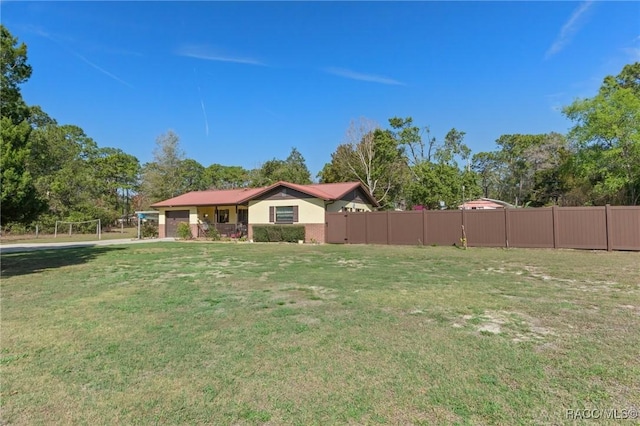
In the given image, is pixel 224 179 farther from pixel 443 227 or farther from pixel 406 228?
pixel 443 227

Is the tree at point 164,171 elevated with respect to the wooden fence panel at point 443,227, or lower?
elevated

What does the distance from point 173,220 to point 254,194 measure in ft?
30.2

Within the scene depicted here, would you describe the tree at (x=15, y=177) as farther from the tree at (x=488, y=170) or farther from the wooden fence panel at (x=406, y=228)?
the tree at (x=488, y=170)

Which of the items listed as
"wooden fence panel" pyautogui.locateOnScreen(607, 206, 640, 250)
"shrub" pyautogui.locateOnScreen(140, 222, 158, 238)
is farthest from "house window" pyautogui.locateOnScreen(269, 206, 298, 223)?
"wooden fence panel" pyautogui.locateOnScreen(607, 206, 640, 250)

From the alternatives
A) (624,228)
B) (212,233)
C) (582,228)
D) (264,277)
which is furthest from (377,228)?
(212,233)

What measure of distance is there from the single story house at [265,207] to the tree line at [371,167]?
8.28 meters

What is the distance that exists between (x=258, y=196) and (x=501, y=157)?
150 feet

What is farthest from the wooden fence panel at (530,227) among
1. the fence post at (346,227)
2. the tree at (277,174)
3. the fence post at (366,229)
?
the tree at (277,174)

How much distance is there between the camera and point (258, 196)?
930 inches

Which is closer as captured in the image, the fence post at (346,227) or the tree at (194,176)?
the fence post at (346,227)

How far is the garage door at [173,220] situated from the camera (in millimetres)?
28334

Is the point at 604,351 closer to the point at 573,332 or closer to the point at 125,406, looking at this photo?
the point at 573,332

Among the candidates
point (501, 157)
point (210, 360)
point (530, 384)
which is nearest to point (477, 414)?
point (530, 384)

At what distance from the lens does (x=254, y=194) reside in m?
23.9
